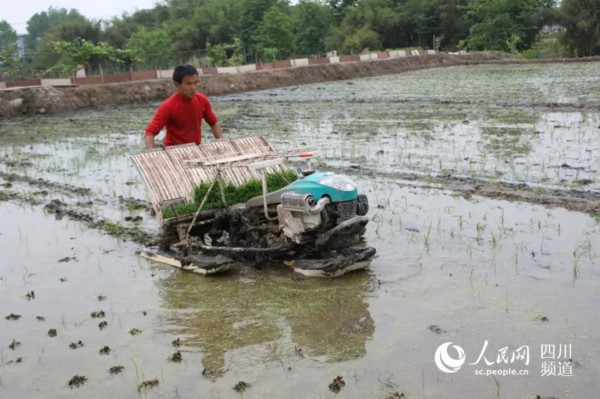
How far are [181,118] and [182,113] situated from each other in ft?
0.19

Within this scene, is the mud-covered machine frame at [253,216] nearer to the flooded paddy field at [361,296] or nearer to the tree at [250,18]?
the flooded paddy field at [361,296]

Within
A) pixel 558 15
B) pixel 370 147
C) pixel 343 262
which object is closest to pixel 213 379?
pixel 343 262

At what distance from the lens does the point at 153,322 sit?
4.99m

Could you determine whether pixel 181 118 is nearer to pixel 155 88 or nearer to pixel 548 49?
pixel 155 88

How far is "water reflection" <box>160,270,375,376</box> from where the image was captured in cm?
439

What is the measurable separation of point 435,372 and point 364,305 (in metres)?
1.17

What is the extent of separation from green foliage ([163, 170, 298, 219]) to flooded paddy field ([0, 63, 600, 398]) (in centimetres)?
62

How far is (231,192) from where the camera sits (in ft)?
21.2

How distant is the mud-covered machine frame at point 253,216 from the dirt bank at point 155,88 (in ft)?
55.4

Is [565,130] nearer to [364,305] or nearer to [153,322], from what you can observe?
[364,305]

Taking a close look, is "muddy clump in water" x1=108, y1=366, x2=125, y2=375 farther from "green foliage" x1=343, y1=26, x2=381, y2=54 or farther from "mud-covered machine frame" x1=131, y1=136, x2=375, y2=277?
"green foliage" x1=343, y1=26, x2=381, y2=54

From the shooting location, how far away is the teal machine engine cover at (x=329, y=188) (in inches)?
210

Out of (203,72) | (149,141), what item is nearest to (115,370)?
(149,141)

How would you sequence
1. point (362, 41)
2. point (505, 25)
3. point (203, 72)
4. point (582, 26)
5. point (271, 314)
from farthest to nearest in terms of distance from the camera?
point (362, 41) → point (505, 25) → point (582, 26) → point (203, 72) → point (271, 314)
